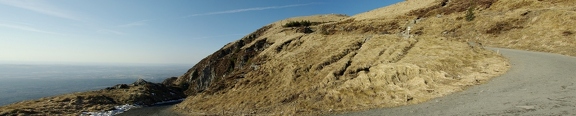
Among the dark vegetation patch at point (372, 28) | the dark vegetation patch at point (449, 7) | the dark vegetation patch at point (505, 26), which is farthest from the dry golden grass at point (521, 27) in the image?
the dark vegetation patch at point (372, 28)

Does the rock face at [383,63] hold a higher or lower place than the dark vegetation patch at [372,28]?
lower

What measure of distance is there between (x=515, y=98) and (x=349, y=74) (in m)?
12.2

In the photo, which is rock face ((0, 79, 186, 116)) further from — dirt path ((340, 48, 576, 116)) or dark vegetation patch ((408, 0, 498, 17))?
dark vegetation patch ((408, 0, 498, 17))

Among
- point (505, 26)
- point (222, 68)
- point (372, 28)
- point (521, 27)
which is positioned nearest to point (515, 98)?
point (521, 27)

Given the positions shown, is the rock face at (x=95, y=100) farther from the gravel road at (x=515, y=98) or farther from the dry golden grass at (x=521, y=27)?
the dry golden grass at (x=521, y=27)

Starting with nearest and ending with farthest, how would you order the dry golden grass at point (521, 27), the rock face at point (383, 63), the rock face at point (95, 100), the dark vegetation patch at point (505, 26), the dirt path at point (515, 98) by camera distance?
1. the dirt path at point (515, 98)
2. the rock face at point (383, 63)
3. the dry golden grass at point (521, 27)
4. the dark vegetation patch at point (505, 26)
5. the rock face at point (95, 100)

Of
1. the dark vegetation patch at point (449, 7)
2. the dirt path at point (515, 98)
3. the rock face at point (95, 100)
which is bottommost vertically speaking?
the rock face at point (95, 100)

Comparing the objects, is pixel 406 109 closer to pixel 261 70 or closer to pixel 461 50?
pixel 461 50

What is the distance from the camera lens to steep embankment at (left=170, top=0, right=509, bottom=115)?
16344 mm

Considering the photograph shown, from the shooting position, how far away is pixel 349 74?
23.0 m

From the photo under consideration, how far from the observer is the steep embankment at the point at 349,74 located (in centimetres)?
1634

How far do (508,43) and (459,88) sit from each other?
22.7 m

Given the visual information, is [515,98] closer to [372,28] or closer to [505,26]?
[505,26]

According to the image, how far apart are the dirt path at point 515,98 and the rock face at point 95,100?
40.7 metres
